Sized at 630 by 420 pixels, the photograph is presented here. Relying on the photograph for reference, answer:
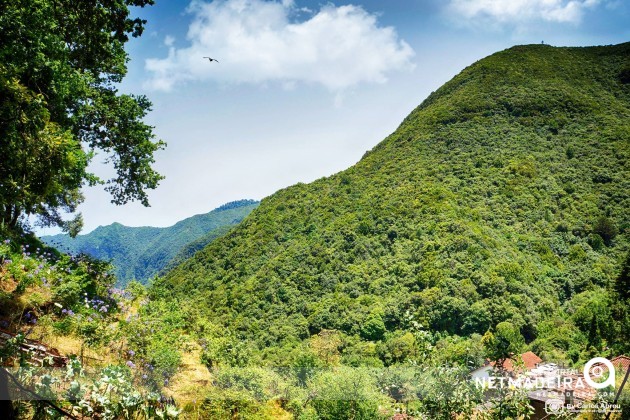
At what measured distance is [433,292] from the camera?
1976 inches

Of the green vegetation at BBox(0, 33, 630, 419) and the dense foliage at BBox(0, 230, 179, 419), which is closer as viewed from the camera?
the dense foliage at BBox(0, 230, 179, 419)

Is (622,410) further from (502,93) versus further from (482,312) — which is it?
(502,93)

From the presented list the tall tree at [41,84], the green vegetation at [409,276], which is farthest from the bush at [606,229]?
the tall tree at [41,84]

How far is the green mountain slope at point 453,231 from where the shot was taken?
50188 millimetres

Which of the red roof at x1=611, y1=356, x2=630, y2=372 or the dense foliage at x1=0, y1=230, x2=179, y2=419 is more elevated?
the dense foliage at x1=0, y1=230, x2=179, y2=419

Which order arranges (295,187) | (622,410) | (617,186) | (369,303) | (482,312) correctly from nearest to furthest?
(622,410)
(482,312)
(369,303)
(617,186)
(295,187)

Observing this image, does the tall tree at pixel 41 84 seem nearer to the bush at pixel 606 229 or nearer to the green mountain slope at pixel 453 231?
the green mountain slope at pixel 453 231

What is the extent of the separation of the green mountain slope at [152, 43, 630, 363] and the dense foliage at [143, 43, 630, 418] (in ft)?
0.81

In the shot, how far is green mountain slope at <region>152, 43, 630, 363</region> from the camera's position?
5019 cm

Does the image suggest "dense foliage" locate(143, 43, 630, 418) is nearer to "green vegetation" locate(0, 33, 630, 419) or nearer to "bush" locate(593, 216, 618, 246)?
"bush" locate(593, 216, 618, 246)

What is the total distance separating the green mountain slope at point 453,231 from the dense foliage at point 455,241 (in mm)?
247

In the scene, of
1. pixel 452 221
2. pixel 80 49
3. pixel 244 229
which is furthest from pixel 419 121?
pixel 80 49

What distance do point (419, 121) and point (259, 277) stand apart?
57050 millimetres

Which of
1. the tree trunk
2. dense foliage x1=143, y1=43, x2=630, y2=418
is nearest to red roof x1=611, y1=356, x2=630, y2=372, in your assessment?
dense foliage x1=143, y1=43, x2=630, y2=418
